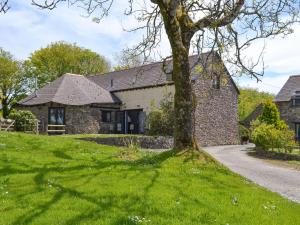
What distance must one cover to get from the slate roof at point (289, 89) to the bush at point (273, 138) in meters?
16.7

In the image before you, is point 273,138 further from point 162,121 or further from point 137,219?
point 137,219

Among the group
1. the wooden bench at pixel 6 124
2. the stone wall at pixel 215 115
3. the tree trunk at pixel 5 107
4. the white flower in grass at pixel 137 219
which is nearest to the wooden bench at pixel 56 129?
the wooden bench at pixel 6 124

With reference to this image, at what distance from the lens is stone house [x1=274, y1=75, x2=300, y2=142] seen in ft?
154

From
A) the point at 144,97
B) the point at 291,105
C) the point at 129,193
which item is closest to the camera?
the point at 129,193

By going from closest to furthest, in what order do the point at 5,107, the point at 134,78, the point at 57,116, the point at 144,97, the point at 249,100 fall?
the point at 57,116 → the point at 144,97 → the point at 134,78 → the point at 5,107 → the point at 249,100

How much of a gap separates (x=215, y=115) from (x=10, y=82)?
1211 inches

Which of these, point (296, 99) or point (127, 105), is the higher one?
point (296, 99)

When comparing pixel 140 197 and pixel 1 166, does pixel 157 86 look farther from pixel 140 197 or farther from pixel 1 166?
pixel 140 197

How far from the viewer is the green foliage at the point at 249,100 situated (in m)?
67.6

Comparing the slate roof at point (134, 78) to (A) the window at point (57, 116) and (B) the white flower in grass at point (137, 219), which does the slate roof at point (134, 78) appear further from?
(B) the white flower in grass at point (137, 219)

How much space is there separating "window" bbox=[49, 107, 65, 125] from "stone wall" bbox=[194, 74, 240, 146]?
12489mm

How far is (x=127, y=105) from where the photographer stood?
144ft

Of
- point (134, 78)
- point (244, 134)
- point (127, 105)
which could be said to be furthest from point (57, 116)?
point (244, 134)

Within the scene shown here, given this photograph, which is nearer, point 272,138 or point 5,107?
point 272,138
